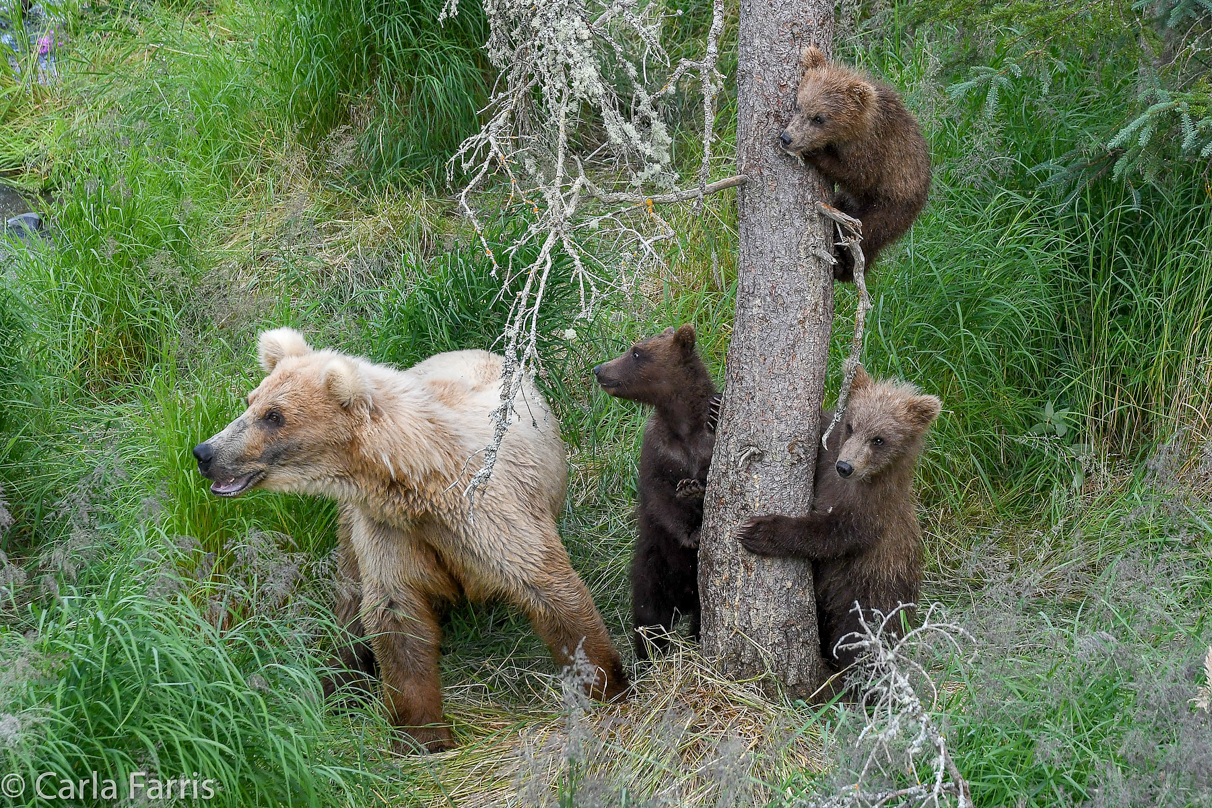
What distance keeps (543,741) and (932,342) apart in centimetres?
296

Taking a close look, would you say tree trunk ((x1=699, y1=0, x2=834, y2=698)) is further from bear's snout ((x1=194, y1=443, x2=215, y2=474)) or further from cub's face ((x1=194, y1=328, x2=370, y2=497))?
bear's snout ((x1=194, y1=443, x2=215, y2=474))

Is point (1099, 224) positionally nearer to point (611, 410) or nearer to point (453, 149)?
point (611, 410)

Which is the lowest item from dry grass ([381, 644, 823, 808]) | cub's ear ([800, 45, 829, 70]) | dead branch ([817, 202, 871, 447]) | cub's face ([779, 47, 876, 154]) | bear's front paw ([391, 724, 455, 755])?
bear's front paw ([391, 724, 455, 755])

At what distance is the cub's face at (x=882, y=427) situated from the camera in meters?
4.11

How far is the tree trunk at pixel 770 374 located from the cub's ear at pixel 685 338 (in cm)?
74

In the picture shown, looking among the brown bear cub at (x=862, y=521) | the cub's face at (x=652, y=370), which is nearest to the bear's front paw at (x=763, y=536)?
the brown bear cub at (x=862, y=521)

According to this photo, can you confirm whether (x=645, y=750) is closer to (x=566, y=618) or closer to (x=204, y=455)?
(x=566, y=618)

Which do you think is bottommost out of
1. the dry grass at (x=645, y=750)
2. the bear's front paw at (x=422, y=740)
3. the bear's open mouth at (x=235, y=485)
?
the bear's front paw at (x=422, y=740)

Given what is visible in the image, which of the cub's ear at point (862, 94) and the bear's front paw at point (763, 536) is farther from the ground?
the cub's ear at point (862, 94)

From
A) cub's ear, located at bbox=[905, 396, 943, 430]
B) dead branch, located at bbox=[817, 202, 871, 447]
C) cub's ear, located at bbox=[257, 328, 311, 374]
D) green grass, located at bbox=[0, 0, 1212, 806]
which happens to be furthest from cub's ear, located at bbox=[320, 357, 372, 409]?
cub's ear, located at bbox=[905, 396, 943, 430]

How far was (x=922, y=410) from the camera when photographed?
4309 mm

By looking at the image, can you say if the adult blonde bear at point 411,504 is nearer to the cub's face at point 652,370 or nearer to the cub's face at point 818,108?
the cub's face at point 652,370

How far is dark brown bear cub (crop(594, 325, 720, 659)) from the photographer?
4.76m

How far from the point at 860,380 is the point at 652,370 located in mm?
959
